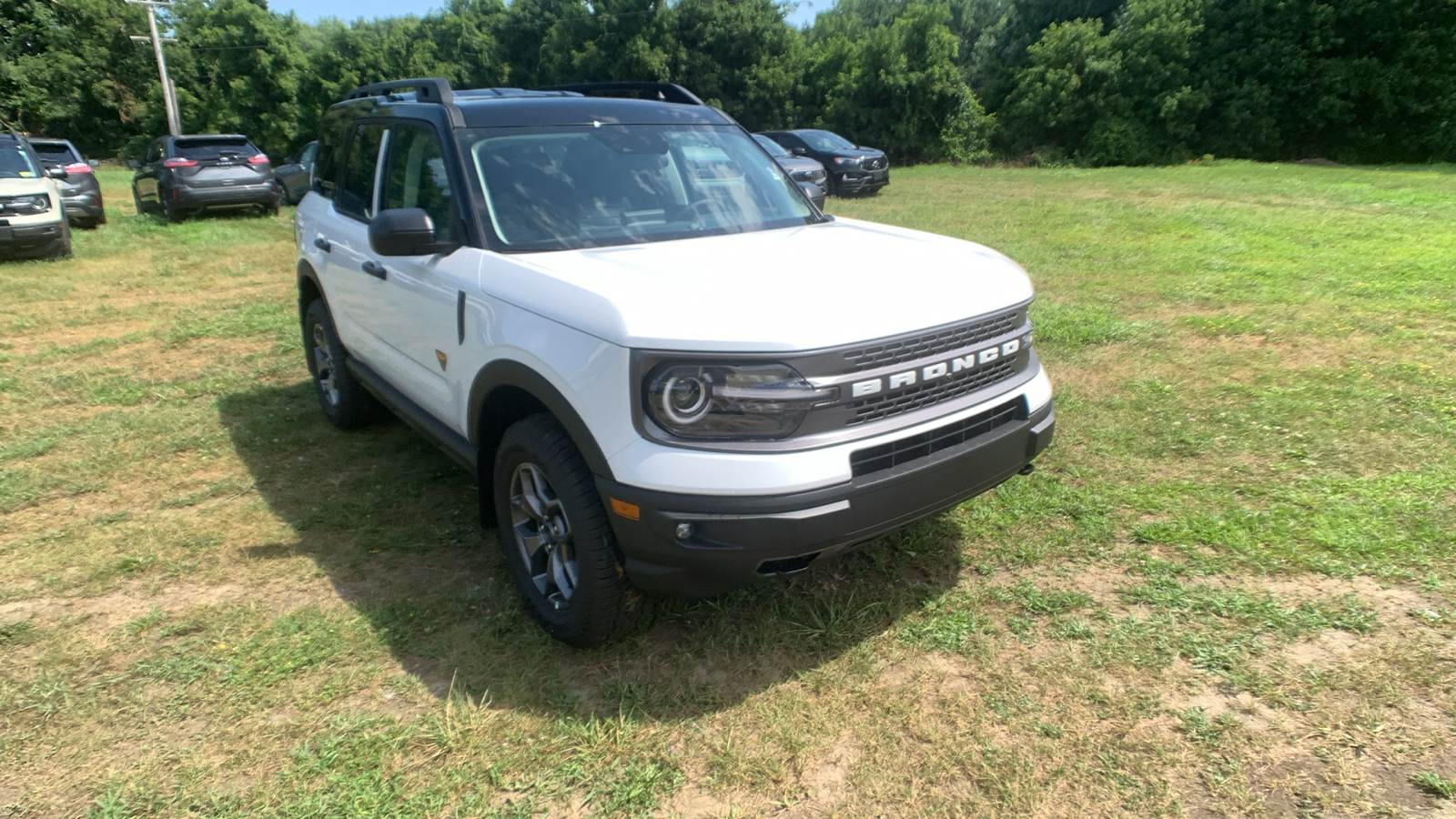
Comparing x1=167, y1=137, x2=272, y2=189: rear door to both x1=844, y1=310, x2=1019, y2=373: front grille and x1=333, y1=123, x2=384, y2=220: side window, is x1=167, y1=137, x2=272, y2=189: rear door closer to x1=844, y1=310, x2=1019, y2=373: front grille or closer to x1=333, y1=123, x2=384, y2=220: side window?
x1=333, y1=123, x2=384, y2=220: side window

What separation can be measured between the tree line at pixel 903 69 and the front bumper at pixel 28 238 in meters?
26.7

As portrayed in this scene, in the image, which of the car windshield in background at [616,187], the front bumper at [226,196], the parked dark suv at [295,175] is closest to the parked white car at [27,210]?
the front bumper at [226,196]

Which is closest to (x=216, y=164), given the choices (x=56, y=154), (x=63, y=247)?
(x=56, y=154)

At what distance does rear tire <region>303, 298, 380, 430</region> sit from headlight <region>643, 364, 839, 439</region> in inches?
119

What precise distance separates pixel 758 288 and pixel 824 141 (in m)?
17.1

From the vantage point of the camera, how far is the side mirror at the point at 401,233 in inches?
128

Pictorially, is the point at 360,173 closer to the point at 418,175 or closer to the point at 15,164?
the point at 418,175

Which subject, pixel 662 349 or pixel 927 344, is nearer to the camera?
pixel 662 349

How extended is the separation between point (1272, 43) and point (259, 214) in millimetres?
29934

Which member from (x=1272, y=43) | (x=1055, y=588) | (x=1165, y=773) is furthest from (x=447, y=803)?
(x=1272, y=43)

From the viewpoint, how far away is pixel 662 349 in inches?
99.6

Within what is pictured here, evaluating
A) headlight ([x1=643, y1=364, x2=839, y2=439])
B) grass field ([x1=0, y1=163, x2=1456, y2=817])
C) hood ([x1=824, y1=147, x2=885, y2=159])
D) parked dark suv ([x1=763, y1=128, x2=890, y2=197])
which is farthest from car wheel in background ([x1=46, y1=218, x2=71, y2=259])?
headlight ([x1=643, y1=364, x2=839, y2=439])

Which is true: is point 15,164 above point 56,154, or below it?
below

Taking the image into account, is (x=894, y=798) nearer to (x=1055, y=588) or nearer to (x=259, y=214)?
(x=1055, y=588)
